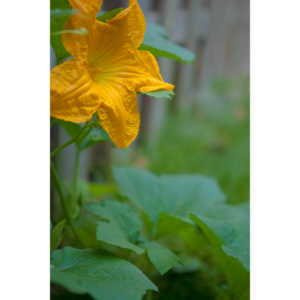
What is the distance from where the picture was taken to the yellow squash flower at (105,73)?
1.86ft

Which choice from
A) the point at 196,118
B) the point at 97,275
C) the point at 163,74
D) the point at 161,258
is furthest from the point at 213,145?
the point at 97,275

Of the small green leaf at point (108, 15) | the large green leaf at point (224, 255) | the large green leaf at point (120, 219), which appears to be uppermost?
the small green leaf at point (108, 15)

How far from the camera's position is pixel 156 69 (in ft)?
2.18

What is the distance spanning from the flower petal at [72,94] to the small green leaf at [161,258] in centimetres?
27

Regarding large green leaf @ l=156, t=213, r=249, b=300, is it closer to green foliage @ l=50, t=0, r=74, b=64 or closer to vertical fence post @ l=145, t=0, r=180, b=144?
green foliage @ l=50, t=0, r=74, b=64

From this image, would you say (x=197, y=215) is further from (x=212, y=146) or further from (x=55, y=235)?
(x=212, y=146)

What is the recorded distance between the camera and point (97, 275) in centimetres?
58

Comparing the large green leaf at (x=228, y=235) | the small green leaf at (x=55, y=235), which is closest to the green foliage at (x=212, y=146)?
the large green leaf at (x=228, y=235)

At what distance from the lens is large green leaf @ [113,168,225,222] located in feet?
3.15

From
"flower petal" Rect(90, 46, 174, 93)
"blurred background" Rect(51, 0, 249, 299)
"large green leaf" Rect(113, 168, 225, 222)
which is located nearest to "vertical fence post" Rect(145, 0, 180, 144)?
"blurred background" Rect(51, 0, 249, 299)

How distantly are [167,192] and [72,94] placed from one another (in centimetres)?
51

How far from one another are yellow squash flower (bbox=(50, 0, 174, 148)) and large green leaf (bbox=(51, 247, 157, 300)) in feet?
0.60

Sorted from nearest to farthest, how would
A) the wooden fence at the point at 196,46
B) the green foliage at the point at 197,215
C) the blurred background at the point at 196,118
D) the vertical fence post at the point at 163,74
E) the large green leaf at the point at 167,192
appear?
the green foliage at the point at 197,215, the large green leaf at the point at 167,192, the blurred background at the point at 196,118, the wooden fence at the point at 196,46, the vertical fence post at the point at 163,74

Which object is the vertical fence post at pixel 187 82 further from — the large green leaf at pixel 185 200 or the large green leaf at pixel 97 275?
the large green leaf at pixel 97 275
